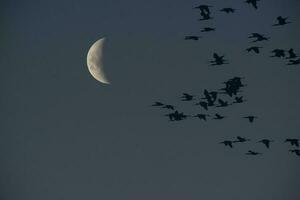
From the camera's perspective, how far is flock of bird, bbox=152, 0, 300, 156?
19.6ft

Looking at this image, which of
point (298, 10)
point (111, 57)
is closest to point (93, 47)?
point (111, 57)

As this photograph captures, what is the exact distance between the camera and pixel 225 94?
19.9ft

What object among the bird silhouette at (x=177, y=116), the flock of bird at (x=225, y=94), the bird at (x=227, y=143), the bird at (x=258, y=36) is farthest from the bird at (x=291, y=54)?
the bird silhouette at (x=177, y=116)

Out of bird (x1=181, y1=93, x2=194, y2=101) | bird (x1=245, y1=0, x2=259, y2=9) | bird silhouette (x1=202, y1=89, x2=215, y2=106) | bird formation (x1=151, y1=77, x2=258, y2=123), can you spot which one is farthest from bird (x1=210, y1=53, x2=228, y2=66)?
bird (x1=245, y1=0, x2=259, y2=9)

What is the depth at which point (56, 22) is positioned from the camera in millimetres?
6109

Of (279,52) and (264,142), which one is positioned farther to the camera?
(264,142)

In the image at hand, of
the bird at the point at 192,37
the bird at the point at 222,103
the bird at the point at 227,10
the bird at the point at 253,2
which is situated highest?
the bird at the point at 253,2

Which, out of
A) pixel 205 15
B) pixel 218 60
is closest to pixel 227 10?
pixel 205 15

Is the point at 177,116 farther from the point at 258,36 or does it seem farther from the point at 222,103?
the point at 258,36

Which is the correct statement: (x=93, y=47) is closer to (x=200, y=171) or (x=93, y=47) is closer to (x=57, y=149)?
(x=57, y=149)

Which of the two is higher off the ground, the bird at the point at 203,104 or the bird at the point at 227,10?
the bird at the point at 227,10

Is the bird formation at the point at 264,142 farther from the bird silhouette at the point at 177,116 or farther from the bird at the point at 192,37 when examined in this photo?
the bird at the point at 192,37

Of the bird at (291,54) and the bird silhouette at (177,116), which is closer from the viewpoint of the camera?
the bird at (291,54)

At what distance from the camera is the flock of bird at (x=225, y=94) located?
5.98 metres
